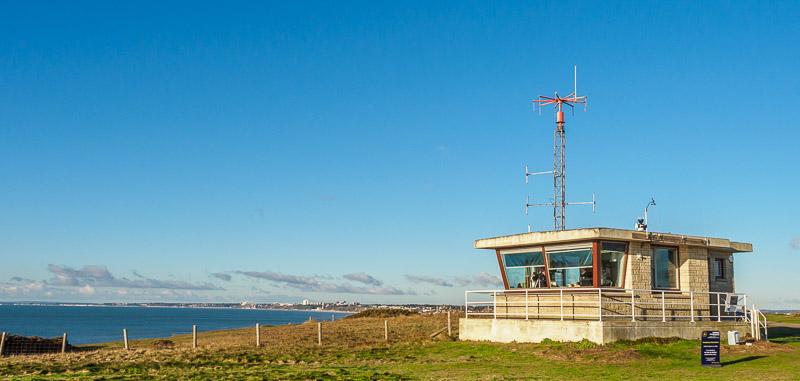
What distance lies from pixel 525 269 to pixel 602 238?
158 inches

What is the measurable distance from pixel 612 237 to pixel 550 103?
23.9 ft

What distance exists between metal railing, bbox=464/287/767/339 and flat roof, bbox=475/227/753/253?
1.83 metres

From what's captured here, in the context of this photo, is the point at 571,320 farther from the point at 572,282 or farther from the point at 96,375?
the point at 96,375

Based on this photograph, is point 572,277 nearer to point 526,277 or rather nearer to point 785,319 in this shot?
point 526,277

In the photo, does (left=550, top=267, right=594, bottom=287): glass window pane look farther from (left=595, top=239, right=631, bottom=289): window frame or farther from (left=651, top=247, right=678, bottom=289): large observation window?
(left=651, top=247, right=678, bottom=289): large observation window

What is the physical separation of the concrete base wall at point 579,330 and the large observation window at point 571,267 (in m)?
2.31

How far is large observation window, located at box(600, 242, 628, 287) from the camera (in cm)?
2831

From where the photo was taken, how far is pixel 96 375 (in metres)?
20.9

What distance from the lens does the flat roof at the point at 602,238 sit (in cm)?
2784

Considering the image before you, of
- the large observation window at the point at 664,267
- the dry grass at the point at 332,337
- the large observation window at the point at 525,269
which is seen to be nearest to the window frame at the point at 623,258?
the large observation window at the point at 664,267

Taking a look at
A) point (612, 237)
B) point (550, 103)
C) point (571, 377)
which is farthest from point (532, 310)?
point (571, 377)

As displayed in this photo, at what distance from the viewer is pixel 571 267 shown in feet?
95.0

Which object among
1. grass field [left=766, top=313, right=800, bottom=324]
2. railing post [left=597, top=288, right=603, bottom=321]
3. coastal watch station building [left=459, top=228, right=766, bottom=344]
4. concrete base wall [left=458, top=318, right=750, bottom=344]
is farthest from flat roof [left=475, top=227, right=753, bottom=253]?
grass field [left=766, top=313, right=800, bottom=324]

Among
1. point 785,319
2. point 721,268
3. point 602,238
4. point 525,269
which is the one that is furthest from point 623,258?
point 785,319
